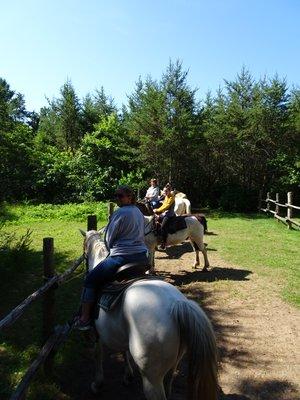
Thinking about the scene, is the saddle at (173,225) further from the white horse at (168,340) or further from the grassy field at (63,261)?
the white horse at (168,340)

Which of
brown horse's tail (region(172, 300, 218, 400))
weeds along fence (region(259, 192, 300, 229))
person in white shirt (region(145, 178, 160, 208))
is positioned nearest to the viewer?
brown horse's tail (region(172, 300, 218, 400))

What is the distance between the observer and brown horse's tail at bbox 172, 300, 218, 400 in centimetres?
330

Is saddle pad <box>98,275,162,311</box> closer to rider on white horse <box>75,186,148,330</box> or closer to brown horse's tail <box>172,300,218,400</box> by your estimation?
rider on white horse <box>75,186,148,330</box>

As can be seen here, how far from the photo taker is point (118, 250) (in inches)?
167

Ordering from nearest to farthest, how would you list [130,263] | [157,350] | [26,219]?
[157,350], [130,263], [26,219]

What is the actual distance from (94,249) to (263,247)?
29.1ft

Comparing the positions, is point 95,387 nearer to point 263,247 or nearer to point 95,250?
point 95,250

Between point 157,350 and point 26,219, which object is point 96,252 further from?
point 26,219

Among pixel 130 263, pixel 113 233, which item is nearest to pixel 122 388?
pixel 130 263

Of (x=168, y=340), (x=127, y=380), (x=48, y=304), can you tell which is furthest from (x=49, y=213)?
(x=168, y=340)

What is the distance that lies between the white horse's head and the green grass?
14.3ft

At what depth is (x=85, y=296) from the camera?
4.28m

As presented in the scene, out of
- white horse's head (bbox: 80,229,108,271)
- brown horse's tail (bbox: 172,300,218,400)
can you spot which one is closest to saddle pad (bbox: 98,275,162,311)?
brown horse's tail (bbox: 172,300,218,400)

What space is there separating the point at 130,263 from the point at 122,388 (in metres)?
1.61
